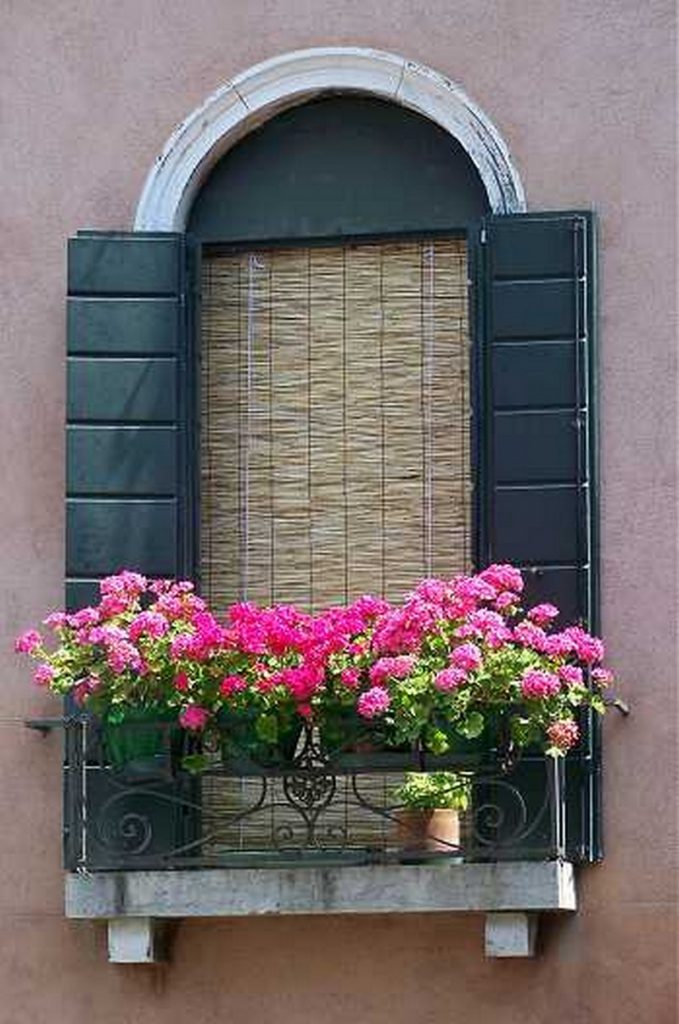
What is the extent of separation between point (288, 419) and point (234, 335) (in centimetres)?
33

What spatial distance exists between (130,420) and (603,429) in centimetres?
148

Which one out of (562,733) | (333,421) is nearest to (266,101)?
(333,421)

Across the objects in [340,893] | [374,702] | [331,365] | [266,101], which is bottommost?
[340,893]

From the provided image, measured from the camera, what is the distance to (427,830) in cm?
1141

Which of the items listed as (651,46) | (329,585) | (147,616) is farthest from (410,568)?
(651,46)

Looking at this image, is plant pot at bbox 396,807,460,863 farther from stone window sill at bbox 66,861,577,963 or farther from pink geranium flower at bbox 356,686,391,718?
pink geranium flower at bbox 356,686,391,718

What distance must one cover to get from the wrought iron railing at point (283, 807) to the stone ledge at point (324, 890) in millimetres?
41

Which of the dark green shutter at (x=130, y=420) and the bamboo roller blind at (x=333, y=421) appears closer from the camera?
the dark green shutter at (x=130, y=420)

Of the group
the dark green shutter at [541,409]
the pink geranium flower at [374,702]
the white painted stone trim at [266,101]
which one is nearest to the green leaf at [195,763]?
→ the pink geranium flower at [374,702]

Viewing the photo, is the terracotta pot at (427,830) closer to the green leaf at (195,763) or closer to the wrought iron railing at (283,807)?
the wrought iron railing at (283,807)

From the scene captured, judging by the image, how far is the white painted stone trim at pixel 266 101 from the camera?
12.1 meters

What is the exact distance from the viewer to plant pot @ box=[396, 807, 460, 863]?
37.3 feet

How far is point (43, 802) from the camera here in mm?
11984

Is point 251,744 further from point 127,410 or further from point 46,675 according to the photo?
point 127,410
